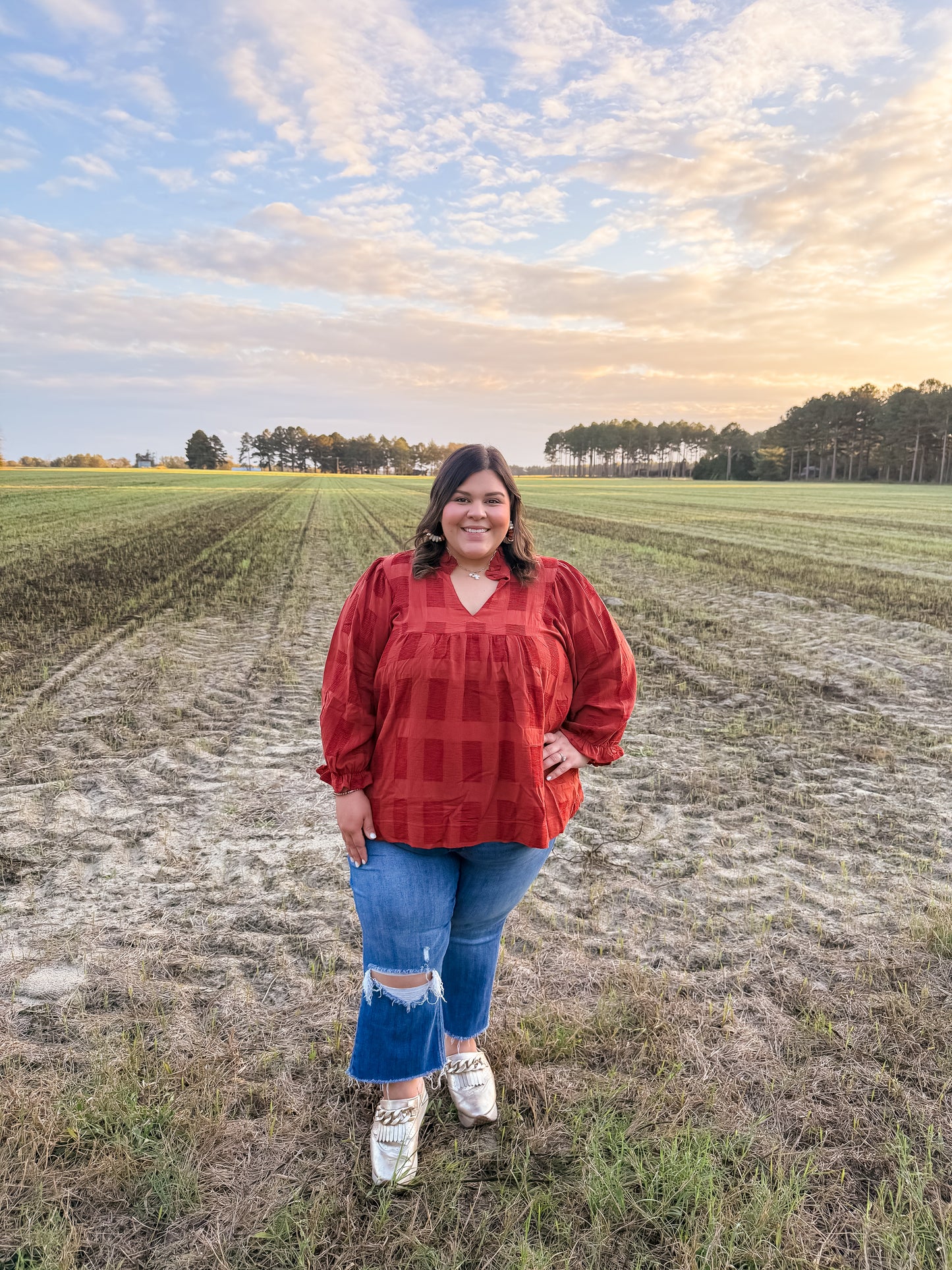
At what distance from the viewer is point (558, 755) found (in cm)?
224

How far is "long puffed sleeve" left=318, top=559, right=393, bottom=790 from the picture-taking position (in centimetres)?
210

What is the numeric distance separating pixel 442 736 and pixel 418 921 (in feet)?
1.70

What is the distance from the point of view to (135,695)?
7.06 meters

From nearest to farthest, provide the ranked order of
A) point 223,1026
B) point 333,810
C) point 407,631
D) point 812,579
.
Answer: point 407,631, point 223,1026, point 333,810, point 812,579

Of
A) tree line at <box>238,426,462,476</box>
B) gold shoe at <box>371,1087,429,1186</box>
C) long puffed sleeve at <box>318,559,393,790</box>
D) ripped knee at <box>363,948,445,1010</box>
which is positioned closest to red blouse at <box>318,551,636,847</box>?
long puffed sleeve at <box>318,559,393,790</box>

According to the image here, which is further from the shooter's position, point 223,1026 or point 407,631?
point 223,1026

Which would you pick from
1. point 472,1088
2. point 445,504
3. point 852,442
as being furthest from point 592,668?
point 852,442

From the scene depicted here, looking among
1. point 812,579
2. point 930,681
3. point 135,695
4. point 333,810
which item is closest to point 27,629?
point 135,695

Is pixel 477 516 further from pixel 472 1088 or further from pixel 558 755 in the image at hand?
pixel 472 1088

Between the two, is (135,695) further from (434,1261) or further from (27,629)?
(434,1261)

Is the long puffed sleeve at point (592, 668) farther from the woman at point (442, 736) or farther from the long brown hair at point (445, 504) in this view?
the long brown hair at point (445, 504)

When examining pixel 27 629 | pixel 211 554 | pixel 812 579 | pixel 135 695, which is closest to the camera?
pixel 135 695

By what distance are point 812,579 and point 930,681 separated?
628 centimetres

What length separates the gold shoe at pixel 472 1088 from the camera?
8.30 feet
